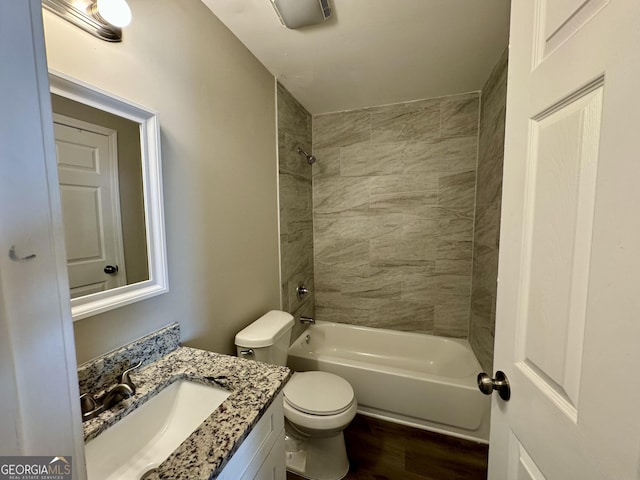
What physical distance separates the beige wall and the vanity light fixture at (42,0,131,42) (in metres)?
0.02

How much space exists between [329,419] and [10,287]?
57.9 inches

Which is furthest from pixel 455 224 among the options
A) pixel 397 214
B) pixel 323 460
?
pixel 323 460

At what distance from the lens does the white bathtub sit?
167 centimetres

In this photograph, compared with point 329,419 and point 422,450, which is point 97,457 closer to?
point 329,419

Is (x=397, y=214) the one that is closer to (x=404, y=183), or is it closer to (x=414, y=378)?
(x=404, y=183)

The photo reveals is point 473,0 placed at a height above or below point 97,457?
above

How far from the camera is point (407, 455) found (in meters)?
1.58

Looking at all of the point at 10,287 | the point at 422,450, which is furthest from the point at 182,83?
the point at 422,450

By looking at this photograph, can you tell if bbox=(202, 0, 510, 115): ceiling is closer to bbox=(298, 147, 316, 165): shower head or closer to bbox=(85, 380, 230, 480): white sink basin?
bbox=(298, 147, 316, 165): shower head

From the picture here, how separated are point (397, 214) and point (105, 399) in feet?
7.15

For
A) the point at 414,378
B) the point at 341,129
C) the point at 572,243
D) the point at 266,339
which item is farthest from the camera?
the point at 341,129

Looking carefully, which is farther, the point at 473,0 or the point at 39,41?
the point at 473,0

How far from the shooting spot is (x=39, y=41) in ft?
0.93

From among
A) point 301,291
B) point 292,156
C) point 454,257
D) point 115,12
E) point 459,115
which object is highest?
point 459,115
